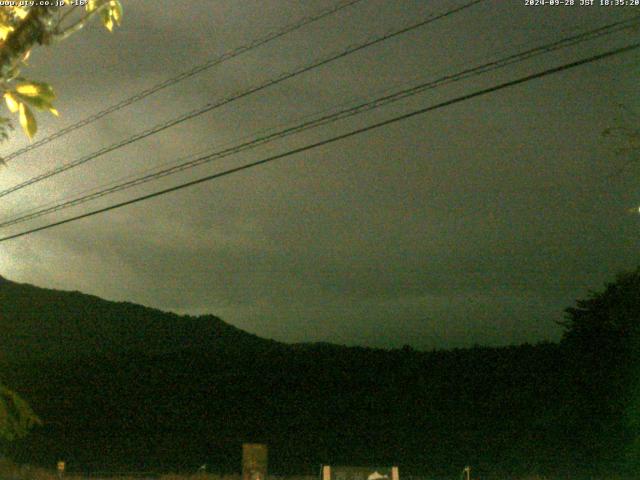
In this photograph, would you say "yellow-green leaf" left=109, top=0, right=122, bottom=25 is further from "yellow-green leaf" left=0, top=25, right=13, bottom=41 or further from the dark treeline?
the dark treeline

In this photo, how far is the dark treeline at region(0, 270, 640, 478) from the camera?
19.2 metres

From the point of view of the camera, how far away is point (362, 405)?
24172 mm

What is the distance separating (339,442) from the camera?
76.3ft

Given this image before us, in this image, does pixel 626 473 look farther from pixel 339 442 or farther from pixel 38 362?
pixel 38 362

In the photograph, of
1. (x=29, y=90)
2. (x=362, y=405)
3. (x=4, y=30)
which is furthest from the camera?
(x=362, y=405)

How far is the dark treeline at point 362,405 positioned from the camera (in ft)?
63.1

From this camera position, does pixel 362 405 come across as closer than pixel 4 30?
No

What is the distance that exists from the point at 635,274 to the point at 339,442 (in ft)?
32.3

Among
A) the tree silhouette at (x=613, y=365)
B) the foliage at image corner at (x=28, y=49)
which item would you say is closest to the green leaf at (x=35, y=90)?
the foliage at image corner at (x=28, y=49)

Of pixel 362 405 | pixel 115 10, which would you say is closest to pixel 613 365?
pixel 362 405

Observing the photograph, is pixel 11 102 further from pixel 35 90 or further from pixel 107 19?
pixel 107 19

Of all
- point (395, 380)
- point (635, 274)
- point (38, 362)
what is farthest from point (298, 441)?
point (38, 362)

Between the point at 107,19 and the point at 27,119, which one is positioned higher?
the point at 107,19

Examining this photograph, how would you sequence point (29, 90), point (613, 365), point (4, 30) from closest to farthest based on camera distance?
point (29, 90) → point (4, 30) → point (613, 365)
